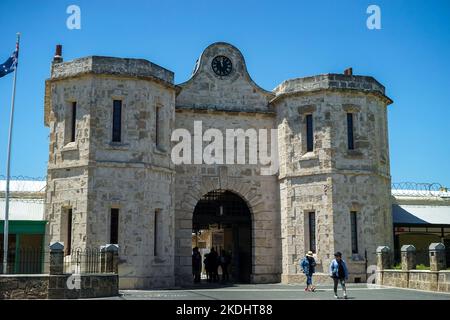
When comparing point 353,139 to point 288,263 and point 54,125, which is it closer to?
point 288,263

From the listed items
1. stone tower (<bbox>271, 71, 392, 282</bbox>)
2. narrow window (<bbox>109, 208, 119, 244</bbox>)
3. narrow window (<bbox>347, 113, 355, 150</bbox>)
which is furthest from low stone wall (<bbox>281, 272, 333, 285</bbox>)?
narrow window (<bbox>109, 208, 119, 244</bbox>)

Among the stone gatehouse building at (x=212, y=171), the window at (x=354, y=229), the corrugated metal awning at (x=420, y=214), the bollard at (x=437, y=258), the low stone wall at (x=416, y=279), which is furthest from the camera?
the corrugated metal awning at (x=420, y=214)

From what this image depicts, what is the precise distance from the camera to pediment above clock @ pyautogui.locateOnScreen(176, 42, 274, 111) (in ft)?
94.6

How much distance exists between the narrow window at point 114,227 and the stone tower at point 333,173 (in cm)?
795

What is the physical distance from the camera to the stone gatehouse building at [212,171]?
2481cm

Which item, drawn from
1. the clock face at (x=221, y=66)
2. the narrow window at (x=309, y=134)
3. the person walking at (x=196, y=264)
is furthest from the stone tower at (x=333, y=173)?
the person walking at (x=196, y=264)

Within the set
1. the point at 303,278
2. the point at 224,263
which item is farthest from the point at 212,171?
Result: the point at 303,278

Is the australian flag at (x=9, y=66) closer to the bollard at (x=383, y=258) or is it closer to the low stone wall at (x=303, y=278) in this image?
the low stone wall at (x=303, y=278)

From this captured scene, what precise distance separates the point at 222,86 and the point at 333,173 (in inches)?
269

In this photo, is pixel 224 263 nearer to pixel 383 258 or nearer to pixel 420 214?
pixel 383 258

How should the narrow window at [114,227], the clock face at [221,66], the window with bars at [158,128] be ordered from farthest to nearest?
the clock face at [221,66] < the window with bars at [158,128] < the narrow window at [114,227]

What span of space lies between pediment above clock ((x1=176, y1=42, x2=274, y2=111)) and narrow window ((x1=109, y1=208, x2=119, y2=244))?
6.55 metres

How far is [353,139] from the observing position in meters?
27.7
